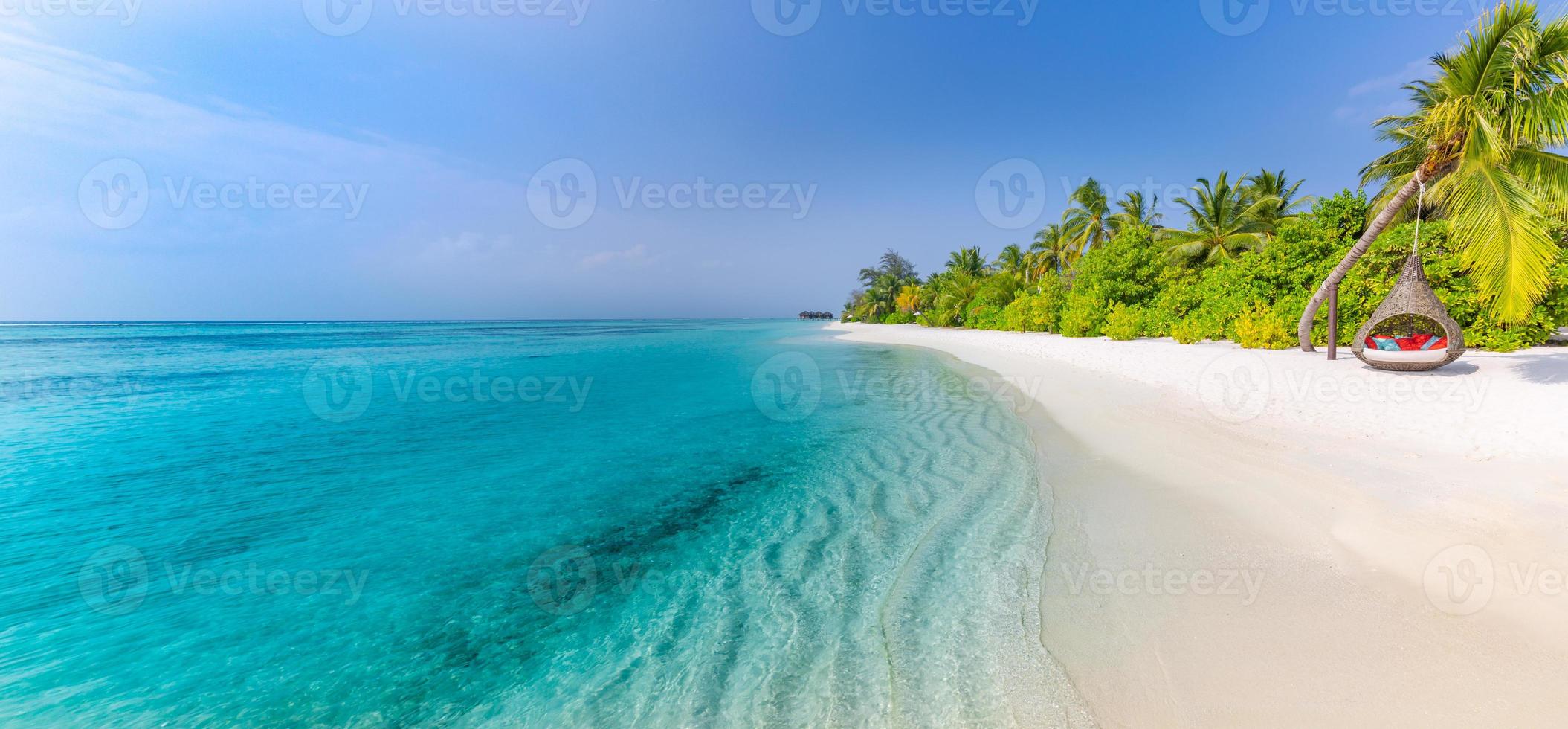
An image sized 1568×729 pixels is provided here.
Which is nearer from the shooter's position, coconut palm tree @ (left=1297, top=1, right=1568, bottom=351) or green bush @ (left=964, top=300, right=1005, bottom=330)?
coconut palm tree @ (left=1297, top=1, right=1568, bottom=351)

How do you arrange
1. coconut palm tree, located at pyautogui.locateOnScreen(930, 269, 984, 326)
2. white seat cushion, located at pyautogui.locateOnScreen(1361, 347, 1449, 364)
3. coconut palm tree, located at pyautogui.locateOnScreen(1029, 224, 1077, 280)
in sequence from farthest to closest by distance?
Result: coconut palm tree, located at pyautogui.locateOnScreen(930, 269, 984, 326) → coconut palm tree, located at pyautogui.locateOnScreen(1029, 224, 1077, 280) → white seat cushion, located at pyautogui.locateOnScreen(1361, 347, 1449, 364)

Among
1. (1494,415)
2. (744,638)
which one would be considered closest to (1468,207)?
(1494,415)

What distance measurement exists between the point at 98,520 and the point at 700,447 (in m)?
8.02

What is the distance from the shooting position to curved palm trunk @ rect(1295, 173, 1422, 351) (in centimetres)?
1047

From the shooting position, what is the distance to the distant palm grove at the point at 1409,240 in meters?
8.00
